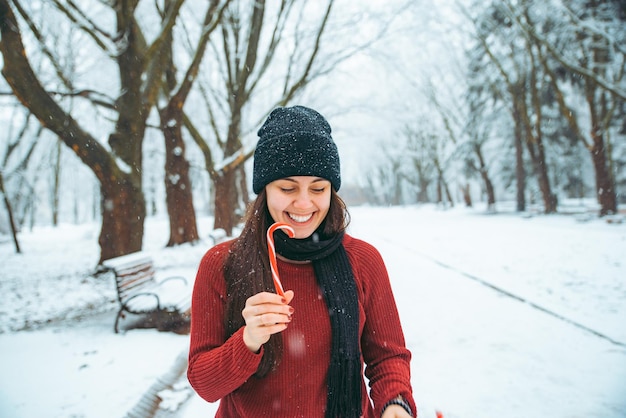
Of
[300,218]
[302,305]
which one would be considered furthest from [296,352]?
[300,218]

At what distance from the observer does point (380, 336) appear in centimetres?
163

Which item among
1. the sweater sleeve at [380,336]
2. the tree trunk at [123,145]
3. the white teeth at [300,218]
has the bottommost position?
the sweater sleeve at [380,336]

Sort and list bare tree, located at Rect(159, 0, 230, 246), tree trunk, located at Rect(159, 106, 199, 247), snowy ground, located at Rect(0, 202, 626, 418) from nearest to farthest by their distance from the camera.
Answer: snowy ground, located at Rect(0, 202, 626, 418) → bare tree, located at Rect(159, 0, 230, 246) → tree trunk, located at Rect(159, 106, 199, 247)

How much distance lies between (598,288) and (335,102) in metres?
13.2

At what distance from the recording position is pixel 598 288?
5.90 metres

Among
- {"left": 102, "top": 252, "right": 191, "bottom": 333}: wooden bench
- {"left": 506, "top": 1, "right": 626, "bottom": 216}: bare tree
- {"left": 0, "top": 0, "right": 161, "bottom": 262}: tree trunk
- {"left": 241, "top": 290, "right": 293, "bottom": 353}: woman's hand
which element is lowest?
{"left": 102, "top": 252, "right": 191, "bottom": 333}: wooden bench

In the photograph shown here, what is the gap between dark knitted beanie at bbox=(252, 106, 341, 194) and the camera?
5.17 feet

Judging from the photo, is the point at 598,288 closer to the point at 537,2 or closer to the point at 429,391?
the point at 429,391

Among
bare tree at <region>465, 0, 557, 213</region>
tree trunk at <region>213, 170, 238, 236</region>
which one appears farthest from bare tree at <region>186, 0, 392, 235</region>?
bare tree at <region>465, 0, 557, 213</region>

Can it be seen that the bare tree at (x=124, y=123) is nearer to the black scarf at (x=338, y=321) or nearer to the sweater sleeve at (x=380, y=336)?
the black scarf at (x=338, y=321)

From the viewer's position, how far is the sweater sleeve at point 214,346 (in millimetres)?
1271

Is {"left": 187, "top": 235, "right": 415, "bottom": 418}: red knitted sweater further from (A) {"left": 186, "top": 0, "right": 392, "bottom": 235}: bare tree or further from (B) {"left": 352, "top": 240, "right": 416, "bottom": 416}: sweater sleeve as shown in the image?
(A) {"left": 186, "top": 0, "right": 392, "bottom": 235}: bare tree

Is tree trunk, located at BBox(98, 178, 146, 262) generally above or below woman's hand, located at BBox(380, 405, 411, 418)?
above

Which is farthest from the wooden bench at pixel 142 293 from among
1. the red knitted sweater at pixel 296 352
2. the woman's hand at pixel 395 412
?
the woman's hand at pixel 395 412
